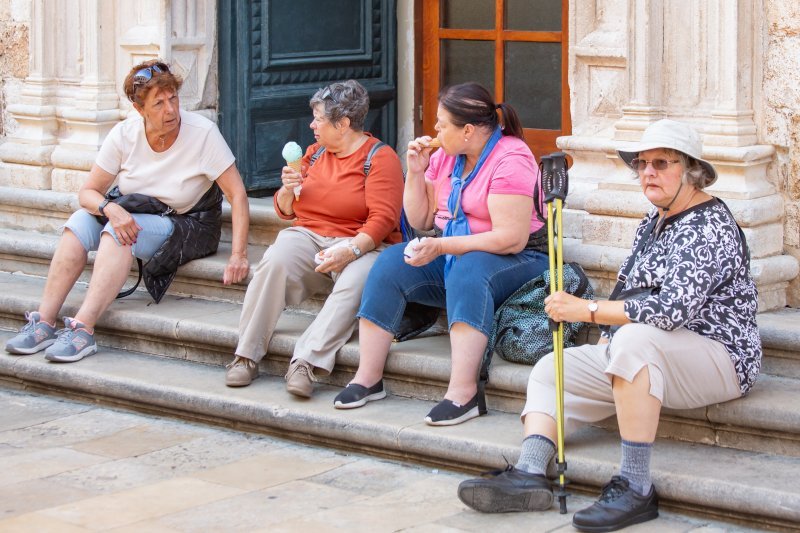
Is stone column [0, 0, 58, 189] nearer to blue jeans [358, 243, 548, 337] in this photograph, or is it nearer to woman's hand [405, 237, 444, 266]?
blue jeans [358, 243, 548, 337]

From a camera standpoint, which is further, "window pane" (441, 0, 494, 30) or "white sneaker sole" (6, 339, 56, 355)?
"window pane" (441, 0, 494, 30)

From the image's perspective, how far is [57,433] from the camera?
590 cm

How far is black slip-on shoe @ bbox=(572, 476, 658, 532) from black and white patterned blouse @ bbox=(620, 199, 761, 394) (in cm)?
54

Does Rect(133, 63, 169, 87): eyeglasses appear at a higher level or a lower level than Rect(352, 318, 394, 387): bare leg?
higher

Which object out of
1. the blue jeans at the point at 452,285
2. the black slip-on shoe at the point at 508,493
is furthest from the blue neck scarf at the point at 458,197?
the black slip-on shoe at the point at 508,493

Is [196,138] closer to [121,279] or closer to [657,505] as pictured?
[121,279]

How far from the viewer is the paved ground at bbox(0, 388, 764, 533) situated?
15.6ft

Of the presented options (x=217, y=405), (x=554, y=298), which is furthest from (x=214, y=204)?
(x=554, y=298)

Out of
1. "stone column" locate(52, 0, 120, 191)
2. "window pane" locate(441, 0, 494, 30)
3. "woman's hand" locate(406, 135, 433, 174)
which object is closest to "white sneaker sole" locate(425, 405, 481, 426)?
"woman's hand" locate(406, 135, 433, 174)

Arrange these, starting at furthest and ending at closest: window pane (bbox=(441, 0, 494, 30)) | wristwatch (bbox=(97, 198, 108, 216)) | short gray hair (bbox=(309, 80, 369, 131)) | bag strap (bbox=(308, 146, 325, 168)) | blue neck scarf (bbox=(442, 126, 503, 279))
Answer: window pane (bbox=(441, 0, 494, 30)), wristwatch (bbox=(97, 198, 108, 216)), bag strap (bbox=(308, 146, 325, 168)), short gray hair (bbox=(309, 80, 369, 131)), blue neck scarf (bbox=(442, 126, 503, 279))

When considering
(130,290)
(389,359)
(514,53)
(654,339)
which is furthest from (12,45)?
(654,339)

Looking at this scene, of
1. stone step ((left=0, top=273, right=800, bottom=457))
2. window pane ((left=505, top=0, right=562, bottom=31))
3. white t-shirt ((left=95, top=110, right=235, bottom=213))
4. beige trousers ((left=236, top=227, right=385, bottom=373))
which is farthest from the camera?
window pane ((left=505, top=0, right=562, bottom=31))

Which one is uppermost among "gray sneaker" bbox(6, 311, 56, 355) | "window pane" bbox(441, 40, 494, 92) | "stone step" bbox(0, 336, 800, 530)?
"window pane" bbox(441, 40, 494, 92)

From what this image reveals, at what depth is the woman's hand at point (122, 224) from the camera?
258 inches
